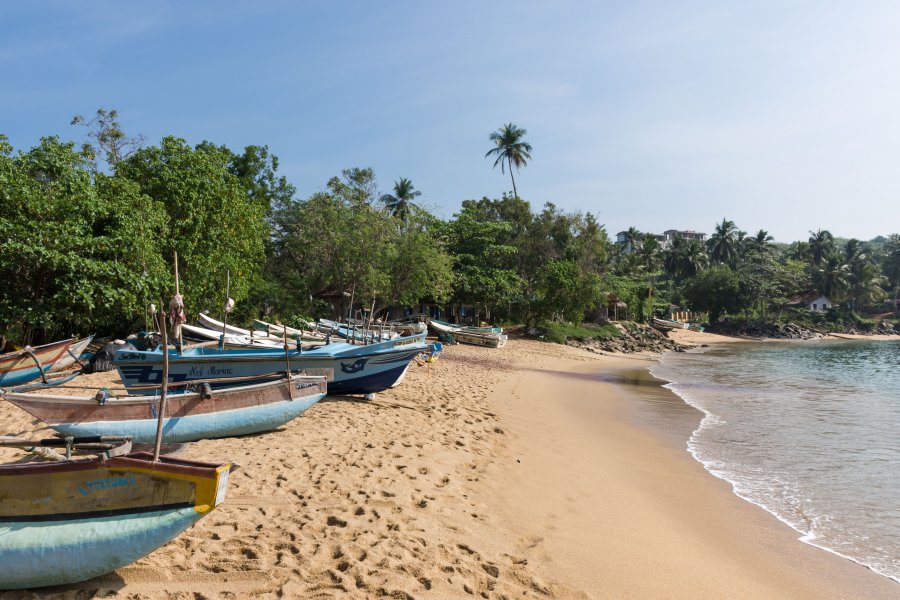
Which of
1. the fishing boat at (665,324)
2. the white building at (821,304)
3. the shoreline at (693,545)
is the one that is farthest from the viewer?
the white building at (821,304)

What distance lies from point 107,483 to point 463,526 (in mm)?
3254

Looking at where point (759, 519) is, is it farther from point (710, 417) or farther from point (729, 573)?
point (710, 417)

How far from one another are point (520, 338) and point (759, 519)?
101ft

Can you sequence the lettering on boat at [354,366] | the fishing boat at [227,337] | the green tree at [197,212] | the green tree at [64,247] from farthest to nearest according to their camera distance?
the green tree at [197,212] → the fishing boat at [227,337] → the green tree at [64,247] → the lettering on boat at [354,366]

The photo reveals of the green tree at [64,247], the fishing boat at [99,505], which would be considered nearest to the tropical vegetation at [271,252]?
the green tree at [64,247]

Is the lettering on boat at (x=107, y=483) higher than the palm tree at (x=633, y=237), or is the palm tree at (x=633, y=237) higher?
the palm tree at (x=633, y=237)

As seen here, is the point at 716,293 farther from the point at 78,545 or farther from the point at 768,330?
the point at 78,545

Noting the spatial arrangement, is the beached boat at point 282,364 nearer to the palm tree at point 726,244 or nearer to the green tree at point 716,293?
the green tree at point 716,293

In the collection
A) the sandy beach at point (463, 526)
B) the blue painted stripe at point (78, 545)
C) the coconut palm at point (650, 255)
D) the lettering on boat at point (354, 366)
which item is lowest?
the sandy beach at point (463, 526)

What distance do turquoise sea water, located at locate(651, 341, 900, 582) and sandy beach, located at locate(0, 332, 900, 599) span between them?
1.60 ft

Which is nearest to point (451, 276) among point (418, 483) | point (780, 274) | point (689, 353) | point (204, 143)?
point (204, 143)

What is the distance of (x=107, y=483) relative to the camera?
13.2ft

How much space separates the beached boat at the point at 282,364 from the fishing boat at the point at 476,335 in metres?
19.2

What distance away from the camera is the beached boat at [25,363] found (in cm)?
1298
